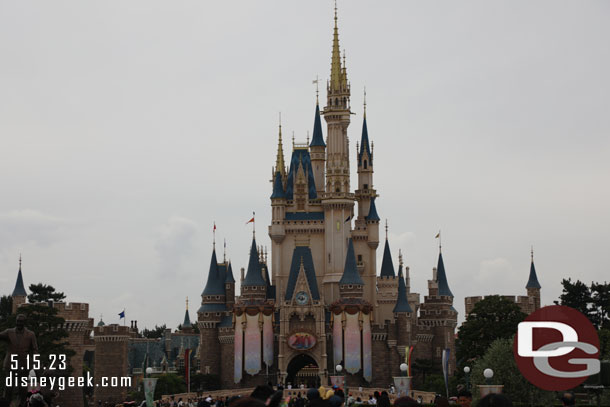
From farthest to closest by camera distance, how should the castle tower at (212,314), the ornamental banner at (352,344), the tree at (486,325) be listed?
the castle tower at (212,314)
the ornamental banner at (352,344)
the tree at (486,325)

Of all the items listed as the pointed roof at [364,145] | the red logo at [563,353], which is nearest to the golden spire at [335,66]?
the pointed roof at [364,145]

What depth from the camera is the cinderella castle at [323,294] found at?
93.8 m

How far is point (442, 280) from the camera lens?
106438 mm

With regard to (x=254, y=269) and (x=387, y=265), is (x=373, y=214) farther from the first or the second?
(x=254, y=269)

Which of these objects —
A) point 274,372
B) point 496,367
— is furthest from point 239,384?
point 496,367

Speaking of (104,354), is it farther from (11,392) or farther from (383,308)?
(11,392)

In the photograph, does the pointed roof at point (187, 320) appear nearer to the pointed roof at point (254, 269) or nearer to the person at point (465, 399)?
the pointed roof at point (254, 269)

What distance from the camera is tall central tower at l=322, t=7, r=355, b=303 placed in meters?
100

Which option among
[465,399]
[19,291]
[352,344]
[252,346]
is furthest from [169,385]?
[465,399]

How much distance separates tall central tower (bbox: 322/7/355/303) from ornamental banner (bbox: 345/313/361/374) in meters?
6.49

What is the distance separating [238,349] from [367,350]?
38.6 ft

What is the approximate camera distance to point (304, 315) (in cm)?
9456

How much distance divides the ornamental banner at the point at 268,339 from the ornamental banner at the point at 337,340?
19.6 feet

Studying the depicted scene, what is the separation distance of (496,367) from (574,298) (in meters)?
41.1
